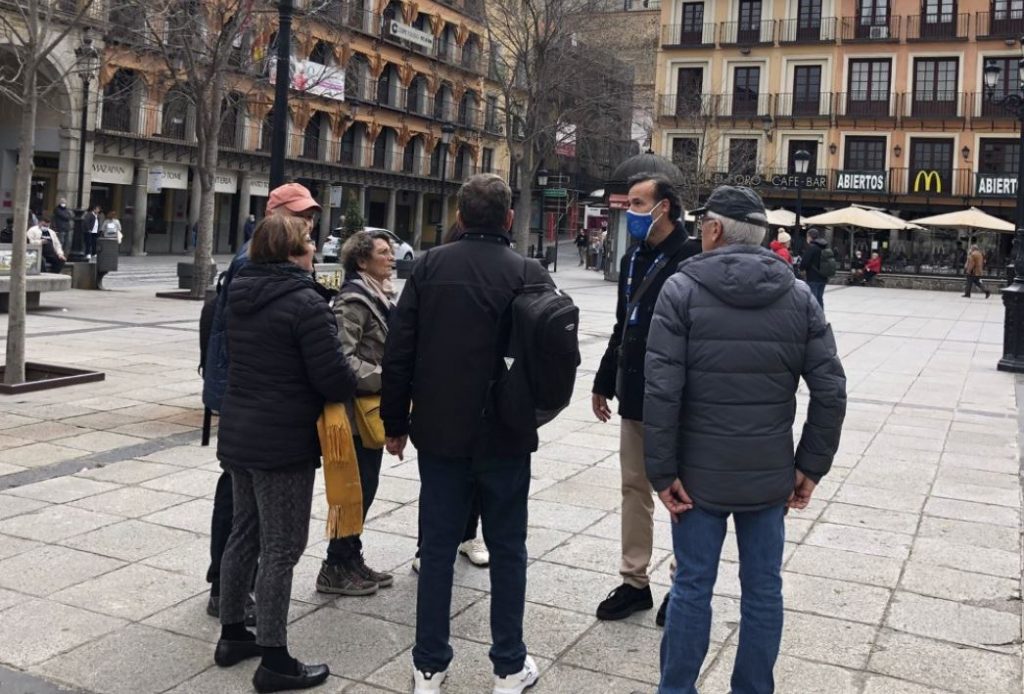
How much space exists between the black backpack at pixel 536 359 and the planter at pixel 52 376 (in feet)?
24.0

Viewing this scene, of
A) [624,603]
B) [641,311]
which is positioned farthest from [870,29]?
[624,603]

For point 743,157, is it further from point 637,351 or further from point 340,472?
point 340,472

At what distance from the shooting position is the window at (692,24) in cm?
5212

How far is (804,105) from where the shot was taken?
5000cm

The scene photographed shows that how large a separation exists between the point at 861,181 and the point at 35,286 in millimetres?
40651

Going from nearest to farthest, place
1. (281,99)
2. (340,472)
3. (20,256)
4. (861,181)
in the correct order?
(340,472) → (20,256) → (281,99) → (861,181)

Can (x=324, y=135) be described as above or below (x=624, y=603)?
above

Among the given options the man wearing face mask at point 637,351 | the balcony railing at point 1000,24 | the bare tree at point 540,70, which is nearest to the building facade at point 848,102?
the balcony railing at point 1000,24

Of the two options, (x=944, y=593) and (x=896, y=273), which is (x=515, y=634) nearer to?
(x=944, y=593)

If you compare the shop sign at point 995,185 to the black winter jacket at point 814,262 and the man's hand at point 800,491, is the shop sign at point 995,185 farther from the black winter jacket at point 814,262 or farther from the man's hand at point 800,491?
the man's hand at point 800,491

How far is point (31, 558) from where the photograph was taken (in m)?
5.03

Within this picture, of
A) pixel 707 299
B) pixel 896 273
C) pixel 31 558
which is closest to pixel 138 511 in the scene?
pixel 31 558

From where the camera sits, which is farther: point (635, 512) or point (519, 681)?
point (635, 512)

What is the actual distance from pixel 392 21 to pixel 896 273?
2541cm
